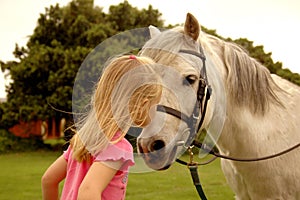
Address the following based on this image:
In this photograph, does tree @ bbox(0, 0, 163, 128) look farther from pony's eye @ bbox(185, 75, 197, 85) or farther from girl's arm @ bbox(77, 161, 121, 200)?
girl's arm @ bbox(77, 161, 121, 200)

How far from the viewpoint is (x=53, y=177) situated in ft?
7.66

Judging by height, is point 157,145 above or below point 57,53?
above

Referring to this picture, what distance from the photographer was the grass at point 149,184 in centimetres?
909

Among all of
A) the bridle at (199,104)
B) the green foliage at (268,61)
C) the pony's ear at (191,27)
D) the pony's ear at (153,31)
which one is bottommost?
the green foliage at (268,61)

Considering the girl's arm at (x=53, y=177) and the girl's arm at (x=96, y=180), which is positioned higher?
the girl's arm at (x=96, y=180)

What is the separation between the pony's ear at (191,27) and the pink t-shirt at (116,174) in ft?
3.06

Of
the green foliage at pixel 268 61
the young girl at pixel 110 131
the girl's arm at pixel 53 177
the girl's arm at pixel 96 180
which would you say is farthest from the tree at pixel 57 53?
the girl's arm at pixel 96 180

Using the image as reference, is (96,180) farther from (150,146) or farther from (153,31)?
(153,31)

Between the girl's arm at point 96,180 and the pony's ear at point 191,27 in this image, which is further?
the pony's ear at point 191,27

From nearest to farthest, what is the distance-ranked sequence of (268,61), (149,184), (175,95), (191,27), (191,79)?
(175,95)
(191,79)
(191,27)
(149,184)
(268,61)

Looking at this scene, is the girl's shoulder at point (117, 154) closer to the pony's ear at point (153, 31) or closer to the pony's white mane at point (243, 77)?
the pony's ear at point (153, 31)

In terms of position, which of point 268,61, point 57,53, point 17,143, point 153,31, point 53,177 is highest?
point 153,31

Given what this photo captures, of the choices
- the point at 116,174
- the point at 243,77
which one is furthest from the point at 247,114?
the point at 116,174

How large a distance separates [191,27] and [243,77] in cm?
56
